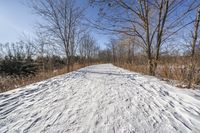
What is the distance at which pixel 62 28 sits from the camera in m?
14.3

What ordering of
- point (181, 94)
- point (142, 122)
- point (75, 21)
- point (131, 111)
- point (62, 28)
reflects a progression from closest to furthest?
point (142, 122) → point (131, 111) → point (181, 94) → point (62, 28) → point (75, 21)

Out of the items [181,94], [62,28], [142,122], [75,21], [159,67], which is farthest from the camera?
[75,21]

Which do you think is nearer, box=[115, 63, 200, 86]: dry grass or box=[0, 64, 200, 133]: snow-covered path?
box=[0, 64, 200, 133]: snow-covered path

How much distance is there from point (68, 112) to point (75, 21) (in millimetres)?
13955

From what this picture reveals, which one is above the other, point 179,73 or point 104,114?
point 179,73

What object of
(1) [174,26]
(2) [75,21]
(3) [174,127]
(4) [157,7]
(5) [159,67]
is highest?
(2) [75,21]

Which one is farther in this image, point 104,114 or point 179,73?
point 179,73

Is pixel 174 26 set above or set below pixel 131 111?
above

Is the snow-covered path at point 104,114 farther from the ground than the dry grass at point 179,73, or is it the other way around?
the dry grass at point 179,73

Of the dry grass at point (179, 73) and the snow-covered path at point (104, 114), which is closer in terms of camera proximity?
the snow-covered path at point (104, 114)

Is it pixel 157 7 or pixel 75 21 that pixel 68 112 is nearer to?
pixel 157 7

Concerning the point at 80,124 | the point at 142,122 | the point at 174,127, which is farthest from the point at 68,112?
the point at 174,127

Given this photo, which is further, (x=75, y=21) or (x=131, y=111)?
(x=75, y=21)

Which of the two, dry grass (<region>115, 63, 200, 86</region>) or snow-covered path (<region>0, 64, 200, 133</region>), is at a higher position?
dry grass (<region>115, 63, 200, 86</region>)
